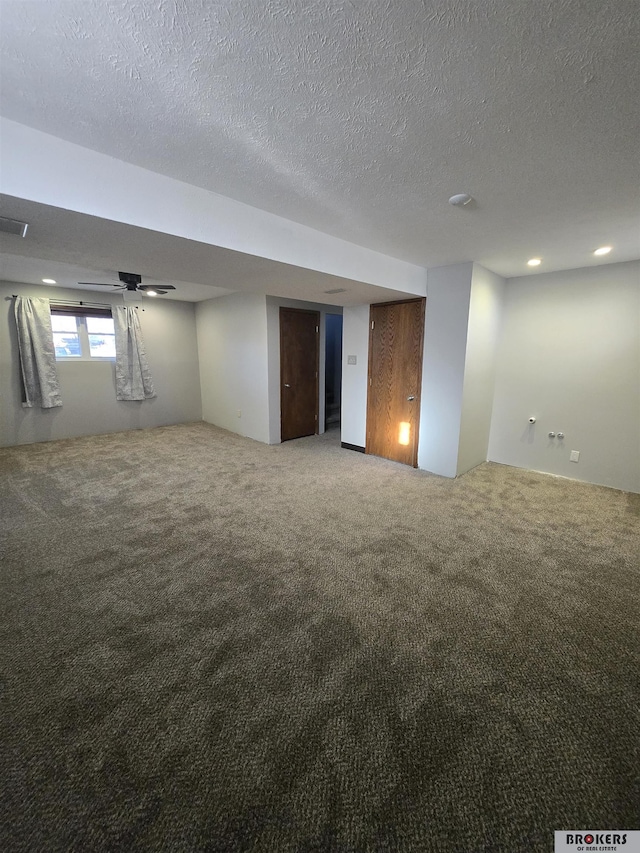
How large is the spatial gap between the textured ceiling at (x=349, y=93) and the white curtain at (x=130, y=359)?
15.2ft

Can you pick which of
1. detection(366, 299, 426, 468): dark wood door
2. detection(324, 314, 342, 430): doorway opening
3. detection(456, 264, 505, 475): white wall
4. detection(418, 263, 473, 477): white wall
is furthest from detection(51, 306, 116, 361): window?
detection(456, 264, 505, 475): white wall

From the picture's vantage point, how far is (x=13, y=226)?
185 centimetres

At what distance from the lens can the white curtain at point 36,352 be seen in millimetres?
4977

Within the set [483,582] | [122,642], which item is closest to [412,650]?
[483,582]

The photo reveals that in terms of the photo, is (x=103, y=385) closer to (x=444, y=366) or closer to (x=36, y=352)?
(x=36, y=352)

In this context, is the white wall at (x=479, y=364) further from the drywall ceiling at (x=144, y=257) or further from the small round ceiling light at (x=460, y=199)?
the small round ceiling light at (x=460, y=199)

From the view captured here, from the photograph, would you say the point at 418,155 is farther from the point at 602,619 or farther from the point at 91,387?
the point at 91,387

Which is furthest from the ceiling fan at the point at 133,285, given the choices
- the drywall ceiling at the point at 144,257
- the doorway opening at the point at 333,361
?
the doorway opening at the point at 333,361

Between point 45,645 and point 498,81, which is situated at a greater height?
point 498,81

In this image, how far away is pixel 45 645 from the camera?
1717 mm

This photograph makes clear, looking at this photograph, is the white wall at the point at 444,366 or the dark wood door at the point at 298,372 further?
the dark wood door at the point at 298,372

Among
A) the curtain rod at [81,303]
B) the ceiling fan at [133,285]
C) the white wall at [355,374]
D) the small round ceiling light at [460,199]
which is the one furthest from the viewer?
the curtain rod at [81,303]

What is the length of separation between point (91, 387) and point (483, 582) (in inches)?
249

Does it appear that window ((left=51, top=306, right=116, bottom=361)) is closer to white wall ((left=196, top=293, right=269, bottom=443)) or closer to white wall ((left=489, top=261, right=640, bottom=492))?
white wall ((left=196, top=293, right=269, bottom=443))
